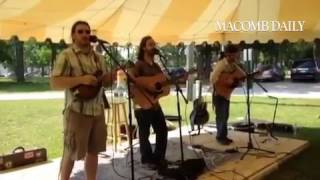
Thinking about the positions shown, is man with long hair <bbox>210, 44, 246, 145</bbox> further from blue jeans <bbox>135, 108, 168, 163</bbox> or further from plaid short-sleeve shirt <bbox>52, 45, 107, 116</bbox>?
plaid short-sleeve shirt <bbox>52, 45, 107, 116</bbox>

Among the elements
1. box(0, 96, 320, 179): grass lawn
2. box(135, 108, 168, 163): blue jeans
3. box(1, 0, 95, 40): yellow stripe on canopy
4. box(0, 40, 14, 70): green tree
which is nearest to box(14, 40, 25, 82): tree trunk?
box(0, 40, 14, 70): green tree

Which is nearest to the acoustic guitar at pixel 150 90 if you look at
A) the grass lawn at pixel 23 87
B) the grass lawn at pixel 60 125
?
the grass lawn at pixel 60 125

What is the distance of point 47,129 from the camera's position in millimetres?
10156

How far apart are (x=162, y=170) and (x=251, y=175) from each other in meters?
1.07

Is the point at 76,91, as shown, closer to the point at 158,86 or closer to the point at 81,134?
the point at 81,134

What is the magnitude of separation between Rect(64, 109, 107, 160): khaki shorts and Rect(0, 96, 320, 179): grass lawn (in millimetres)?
2481

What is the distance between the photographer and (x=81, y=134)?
4098 millimetres

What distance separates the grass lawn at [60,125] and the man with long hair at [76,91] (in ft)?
8.37

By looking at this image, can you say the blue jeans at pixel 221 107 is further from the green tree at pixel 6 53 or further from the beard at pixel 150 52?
the green tree at pixel 6 53

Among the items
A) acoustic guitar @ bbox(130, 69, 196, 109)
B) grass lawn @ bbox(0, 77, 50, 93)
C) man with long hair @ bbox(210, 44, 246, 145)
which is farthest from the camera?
grass lawn @ bbox(0, 77, 50, 93)

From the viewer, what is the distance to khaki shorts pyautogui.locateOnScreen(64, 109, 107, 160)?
13.4 feet

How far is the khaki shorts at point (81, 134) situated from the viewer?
4.09 metres

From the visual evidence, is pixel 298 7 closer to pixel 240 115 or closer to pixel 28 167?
pixel 28 167

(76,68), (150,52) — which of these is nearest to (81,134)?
(76,68)
